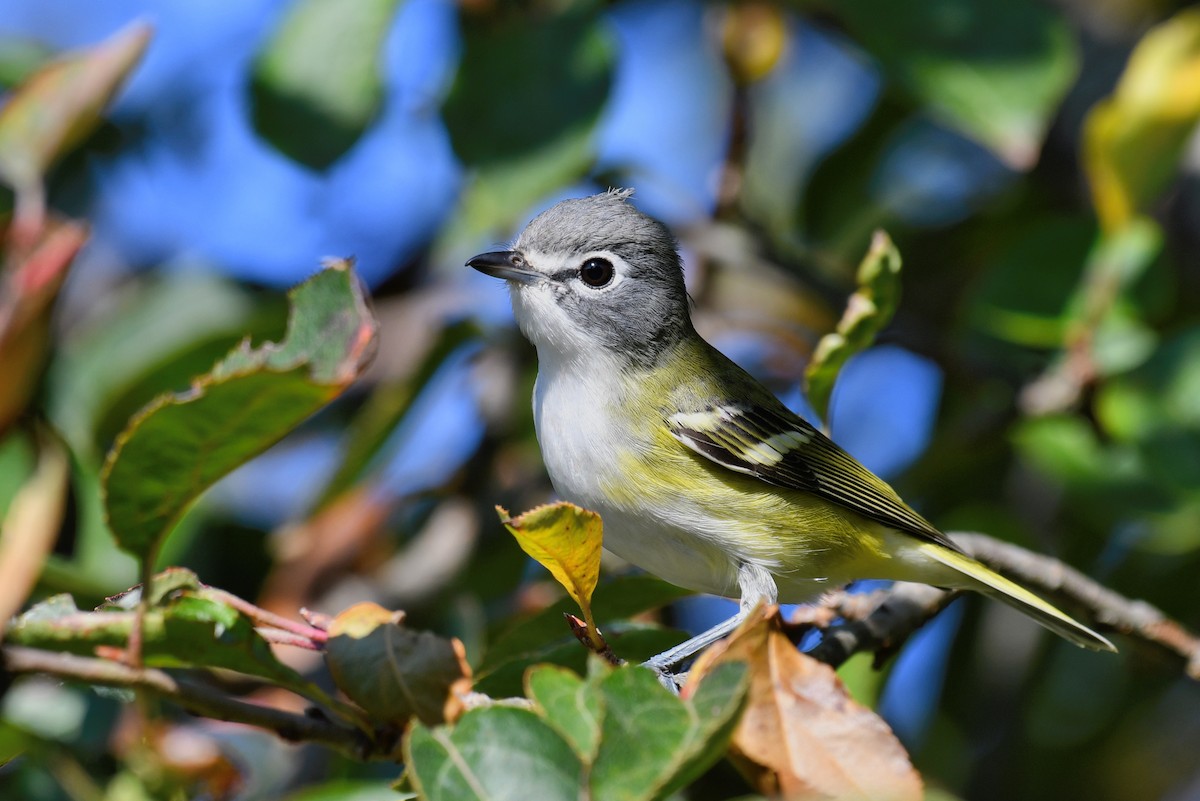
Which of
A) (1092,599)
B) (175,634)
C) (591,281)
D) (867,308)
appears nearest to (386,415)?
(591,281)

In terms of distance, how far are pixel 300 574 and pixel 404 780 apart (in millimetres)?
1469

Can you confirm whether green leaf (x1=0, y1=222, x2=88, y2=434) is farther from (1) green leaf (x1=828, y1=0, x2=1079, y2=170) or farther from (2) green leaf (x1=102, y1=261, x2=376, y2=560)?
(1) green leaf (x1=828, y1=0, x2=1079, y2=170)

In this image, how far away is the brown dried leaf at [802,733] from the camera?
1.51 meters

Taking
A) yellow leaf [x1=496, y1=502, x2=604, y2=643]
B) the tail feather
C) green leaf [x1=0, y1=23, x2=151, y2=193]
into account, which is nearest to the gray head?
the tail feather

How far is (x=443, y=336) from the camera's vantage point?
3.21m

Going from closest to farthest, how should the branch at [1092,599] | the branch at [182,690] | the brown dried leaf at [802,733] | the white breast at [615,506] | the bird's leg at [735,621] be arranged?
the branch at [182,690] → the brown dried leaf at [802,733] → the bird's leg at [735,621] → the branch at [1092,599] → the white breast at [615,506]

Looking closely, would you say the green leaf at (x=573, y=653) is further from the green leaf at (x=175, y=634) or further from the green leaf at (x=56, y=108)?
the green leaf at (x=56, y=108)

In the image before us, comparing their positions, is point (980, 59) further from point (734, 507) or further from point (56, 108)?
point (56, 108)

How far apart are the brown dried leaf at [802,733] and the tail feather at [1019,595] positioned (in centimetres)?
106

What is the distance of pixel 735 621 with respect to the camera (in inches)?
91.4

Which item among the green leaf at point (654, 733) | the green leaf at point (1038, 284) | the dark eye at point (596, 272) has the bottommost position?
the green leaf at point (654, 733)

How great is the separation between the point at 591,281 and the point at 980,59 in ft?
3.55

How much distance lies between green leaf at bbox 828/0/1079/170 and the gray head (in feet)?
2.36

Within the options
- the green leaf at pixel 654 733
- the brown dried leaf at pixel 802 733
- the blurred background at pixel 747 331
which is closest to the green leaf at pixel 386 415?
the blurred background at pixel 747 331
